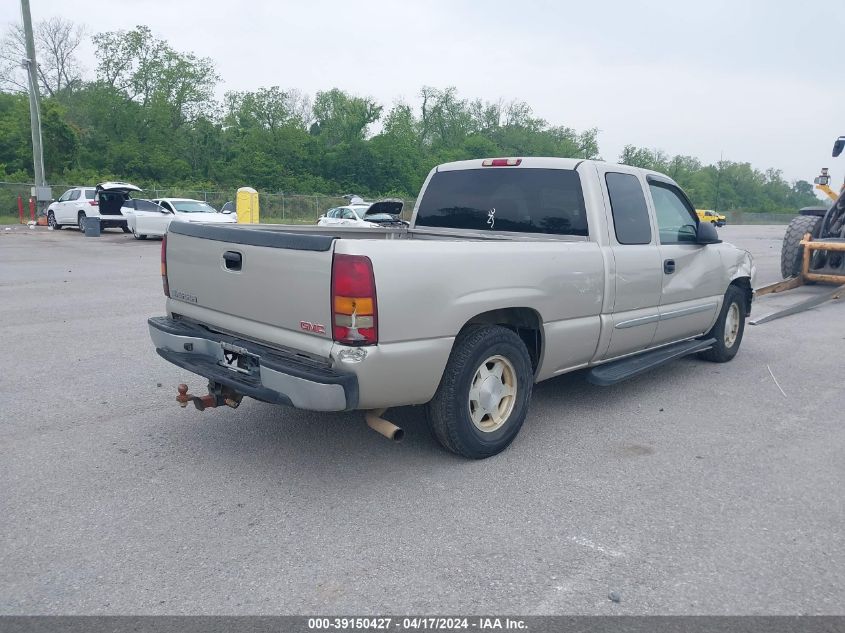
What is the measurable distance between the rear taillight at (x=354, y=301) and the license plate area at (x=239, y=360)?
2.08ft

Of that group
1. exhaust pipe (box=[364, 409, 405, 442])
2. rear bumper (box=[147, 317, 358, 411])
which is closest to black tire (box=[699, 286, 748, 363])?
exhaust pipe (box=[364, 409, 405, 442])

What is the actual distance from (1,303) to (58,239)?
49.7ft

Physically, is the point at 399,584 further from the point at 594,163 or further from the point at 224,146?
the point at 224,146

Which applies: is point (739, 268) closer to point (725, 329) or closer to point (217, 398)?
point (725, 329)

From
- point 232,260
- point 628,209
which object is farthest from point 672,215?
point 232,260

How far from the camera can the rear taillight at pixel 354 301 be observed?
347 centimetres

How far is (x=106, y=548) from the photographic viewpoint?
10.3ft

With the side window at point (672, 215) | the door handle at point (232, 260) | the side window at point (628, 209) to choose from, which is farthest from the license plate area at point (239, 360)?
the side window at point (672, 215)

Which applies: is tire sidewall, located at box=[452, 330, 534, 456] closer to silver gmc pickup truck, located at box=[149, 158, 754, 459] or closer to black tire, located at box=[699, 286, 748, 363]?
silver gmc pickup truck, located at box=[149, 158, 754, 459]

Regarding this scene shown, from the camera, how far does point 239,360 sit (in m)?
4.00

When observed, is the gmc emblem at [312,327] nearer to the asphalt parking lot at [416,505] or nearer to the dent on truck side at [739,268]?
the asphalt parking lot at [416,505]

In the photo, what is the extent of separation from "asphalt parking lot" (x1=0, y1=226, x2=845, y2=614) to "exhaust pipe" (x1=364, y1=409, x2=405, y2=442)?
31cm

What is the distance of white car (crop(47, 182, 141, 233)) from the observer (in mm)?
25562

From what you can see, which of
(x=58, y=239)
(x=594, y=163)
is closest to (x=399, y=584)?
(x=594, y=163)
